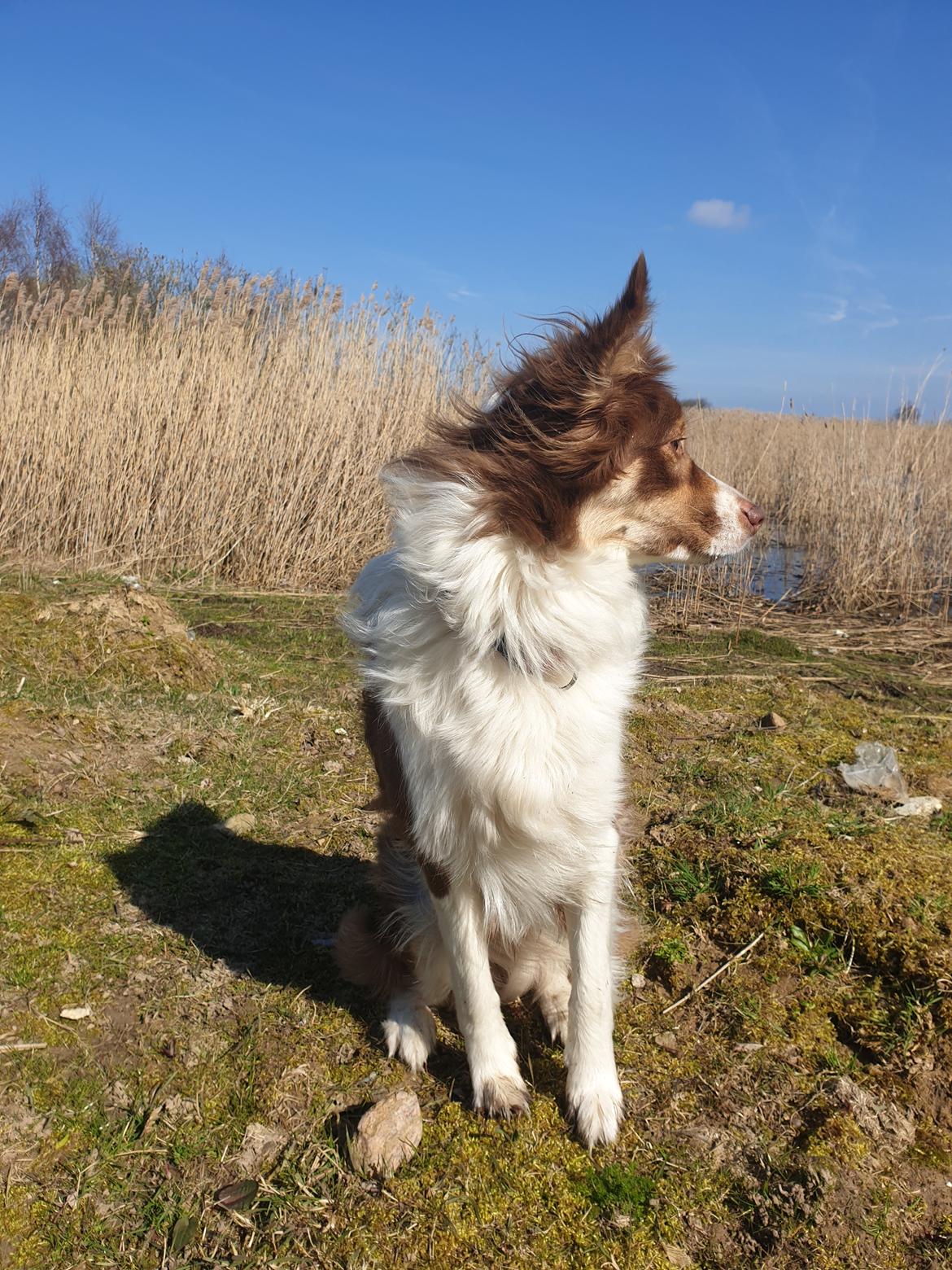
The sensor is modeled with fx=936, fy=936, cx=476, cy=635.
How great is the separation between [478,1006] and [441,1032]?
0.46 meters

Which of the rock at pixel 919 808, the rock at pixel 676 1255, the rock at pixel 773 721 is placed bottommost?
the rock at pixel 676 1255

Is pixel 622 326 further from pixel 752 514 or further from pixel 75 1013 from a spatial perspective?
pixel 75 1013

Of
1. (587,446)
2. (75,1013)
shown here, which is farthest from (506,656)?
(75,1013)

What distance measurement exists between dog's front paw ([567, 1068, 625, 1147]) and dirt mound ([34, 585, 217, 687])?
3336 millimetres

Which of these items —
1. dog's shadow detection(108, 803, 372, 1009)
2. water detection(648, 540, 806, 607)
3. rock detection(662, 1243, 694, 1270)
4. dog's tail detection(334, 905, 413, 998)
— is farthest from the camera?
water detection(648, 540, 806, 607)

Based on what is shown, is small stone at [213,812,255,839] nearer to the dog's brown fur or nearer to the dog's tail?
the dog's tail

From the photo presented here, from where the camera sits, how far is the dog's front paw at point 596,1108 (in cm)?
219

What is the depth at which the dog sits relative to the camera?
2.09 metres

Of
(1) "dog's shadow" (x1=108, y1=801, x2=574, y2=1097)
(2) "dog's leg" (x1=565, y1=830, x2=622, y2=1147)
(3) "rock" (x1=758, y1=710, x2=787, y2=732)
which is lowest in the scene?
(1) "dog's shadow" (x1=108, y1=801, x2=574, y2=1097)

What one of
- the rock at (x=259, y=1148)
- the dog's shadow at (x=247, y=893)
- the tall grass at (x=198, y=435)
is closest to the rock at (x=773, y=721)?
the dog's shadow at (x=247, y=893)

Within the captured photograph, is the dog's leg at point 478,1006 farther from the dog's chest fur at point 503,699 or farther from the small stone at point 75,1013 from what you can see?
the small stone at point 75,1013

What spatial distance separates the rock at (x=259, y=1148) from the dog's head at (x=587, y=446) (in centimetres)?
149

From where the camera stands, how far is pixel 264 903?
10.5 feet

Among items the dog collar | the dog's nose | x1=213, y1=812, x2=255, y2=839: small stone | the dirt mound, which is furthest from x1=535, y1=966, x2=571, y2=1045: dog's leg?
the dirt mound
